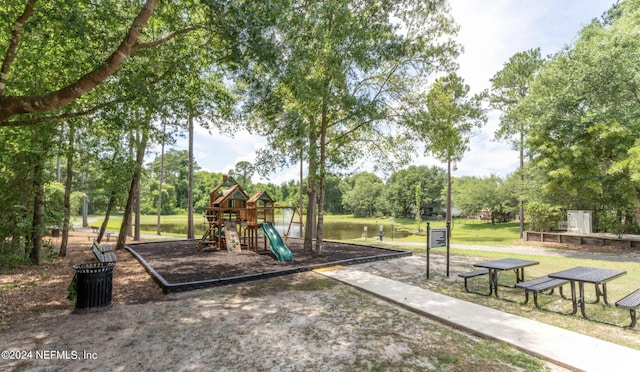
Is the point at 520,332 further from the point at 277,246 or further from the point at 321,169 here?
the point at 277,246

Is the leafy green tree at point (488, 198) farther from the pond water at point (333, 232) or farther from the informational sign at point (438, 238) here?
the informational sign at point (438, 238)

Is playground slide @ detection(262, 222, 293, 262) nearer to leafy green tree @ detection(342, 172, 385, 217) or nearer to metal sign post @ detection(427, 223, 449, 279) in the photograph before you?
metal sign post @ detection(427, 223, 449, 279)

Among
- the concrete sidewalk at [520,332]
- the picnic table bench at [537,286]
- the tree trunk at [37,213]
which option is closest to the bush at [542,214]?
the picnic table bench at [537,286]

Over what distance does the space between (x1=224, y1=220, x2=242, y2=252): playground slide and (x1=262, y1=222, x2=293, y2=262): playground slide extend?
1802 millimetres

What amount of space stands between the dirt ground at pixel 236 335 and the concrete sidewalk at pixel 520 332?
21 centimetres

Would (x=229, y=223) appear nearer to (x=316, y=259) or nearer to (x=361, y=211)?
(x=316, y=259)

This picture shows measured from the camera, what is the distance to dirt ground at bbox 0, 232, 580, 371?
11.0 ft

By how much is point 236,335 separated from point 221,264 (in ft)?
17.3

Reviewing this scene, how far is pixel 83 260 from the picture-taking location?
9.90m

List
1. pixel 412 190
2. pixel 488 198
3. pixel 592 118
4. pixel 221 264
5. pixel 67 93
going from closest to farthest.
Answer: pixel 67 93 → pixel 221 264 → pixel 592 118 → pixel 488 198 → pixel 412 190

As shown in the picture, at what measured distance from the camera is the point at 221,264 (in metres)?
9.02

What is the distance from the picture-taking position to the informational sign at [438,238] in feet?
25.2

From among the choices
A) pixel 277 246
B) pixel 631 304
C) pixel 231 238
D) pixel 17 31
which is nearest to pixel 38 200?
pixel 231 238

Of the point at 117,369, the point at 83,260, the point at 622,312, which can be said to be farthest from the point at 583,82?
the point at 83,260
